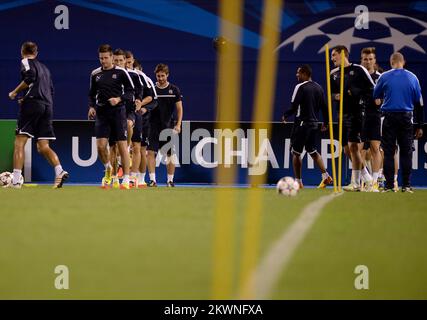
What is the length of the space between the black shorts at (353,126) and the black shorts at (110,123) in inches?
141

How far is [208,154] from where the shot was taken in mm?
19766

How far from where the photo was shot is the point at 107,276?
5441mm

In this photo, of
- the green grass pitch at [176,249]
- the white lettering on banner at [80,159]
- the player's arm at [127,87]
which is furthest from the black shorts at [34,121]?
the white lettering on banner at [80,159]

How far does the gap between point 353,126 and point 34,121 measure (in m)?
5.07

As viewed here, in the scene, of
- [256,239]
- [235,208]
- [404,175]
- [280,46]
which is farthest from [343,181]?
[256,239]

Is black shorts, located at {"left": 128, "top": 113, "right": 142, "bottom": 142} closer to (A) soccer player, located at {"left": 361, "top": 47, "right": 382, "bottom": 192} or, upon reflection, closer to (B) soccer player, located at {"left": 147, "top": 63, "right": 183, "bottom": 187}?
(B) soccer player, located at {"left": 147, "top": 63, "right": 183, "bottom": 187}

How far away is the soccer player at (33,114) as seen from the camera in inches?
588

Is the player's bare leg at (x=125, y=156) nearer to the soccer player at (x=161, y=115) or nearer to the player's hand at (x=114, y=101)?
the player's hand at (x=114, y=101)

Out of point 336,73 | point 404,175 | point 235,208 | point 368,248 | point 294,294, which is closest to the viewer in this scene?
point 294,294

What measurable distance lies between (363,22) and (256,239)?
14131mm

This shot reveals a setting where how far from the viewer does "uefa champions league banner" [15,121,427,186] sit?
64.0ft

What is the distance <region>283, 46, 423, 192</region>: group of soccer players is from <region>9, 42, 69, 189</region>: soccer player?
160 inches

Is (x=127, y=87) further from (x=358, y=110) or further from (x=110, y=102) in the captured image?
(x=358, y=110)

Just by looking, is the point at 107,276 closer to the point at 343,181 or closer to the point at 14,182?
the point at 14,182
